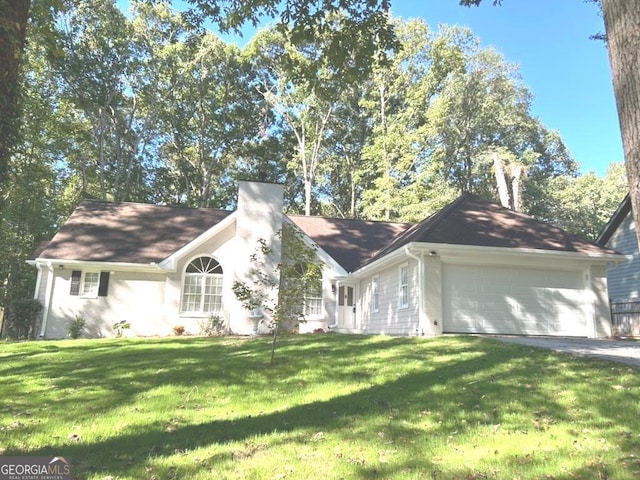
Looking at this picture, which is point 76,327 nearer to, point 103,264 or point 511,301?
point 103,264

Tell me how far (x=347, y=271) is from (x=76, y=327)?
10.1 metres

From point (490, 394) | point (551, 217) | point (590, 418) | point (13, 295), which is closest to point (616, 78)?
point (590, 418)

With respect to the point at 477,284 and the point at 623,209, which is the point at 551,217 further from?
the point at 477,284

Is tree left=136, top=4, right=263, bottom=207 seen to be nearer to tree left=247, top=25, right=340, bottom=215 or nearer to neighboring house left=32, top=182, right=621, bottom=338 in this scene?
tree left=247, top=25, right=340, bottom=215

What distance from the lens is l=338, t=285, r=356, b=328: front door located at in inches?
760

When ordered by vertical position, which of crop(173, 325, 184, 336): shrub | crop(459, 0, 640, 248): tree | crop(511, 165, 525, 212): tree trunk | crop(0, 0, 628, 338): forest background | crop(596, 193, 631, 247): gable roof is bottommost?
crop(173, 325, 184, 336): shrub

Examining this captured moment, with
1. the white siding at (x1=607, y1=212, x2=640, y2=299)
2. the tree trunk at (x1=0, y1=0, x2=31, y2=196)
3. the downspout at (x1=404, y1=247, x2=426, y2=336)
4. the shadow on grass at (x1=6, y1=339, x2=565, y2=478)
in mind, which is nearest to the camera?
the tree trunk at (x1=0, y1=0, x2=31, y2=196)

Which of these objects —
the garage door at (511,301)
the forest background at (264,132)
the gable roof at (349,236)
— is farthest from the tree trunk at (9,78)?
the forest background at (264,132)

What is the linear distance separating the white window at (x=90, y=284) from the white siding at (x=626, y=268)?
63.9 ft

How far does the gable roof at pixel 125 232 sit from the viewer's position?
18328mm

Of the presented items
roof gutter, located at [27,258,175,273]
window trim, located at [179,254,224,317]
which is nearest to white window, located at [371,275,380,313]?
window trim, located at [179,254,224,317]

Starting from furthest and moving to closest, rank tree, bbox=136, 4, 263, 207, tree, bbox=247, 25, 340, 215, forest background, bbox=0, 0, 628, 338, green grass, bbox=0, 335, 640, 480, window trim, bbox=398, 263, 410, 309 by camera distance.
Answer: tree, bbox=247, 25, 340, 215 < tree, bbox=136, 4, 263, 207 < forest background, bbox=0, 0, 628, 338 < window trim, bbox=398, 263, 410, 309 < green grass, bbox=0, 335, 640, 480

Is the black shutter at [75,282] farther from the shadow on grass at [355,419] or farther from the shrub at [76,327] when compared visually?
the shadow on grass at [355,419]

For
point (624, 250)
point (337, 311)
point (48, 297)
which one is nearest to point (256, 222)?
point (337, 311)
